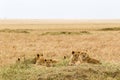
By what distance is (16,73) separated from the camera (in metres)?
10.1

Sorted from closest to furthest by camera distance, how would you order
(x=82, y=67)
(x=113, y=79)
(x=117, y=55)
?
(x=113, y=79) < (x=82, y=67) < (x=117, y=55)

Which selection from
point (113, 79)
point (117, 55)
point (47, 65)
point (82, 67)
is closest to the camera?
point (113, 79)

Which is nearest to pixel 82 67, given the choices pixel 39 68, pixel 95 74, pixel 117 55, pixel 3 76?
pixel 95 74

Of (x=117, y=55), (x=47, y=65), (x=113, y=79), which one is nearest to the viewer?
(x=113, y=79)

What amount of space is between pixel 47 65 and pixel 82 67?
5.60ft

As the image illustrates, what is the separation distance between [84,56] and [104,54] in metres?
6.39

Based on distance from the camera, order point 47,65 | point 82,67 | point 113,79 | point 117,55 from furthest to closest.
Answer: point 117,55, point 47,65, point 82,67, point 113,79

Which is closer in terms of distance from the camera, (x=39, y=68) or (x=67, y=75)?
(x=67, y=75)

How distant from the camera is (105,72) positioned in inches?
380

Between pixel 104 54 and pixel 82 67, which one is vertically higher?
pixel 82 67

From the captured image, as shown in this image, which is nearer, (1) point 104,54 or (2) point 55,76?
(2) point 55,76

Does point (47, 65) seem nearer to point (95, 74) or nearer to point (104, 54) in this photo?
point (95, 74)

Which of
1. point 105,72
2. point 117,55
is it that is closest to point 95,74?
point 105,72

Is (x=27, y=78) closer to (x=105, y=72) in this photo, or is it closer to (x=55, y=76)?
(x=55, y=76)
